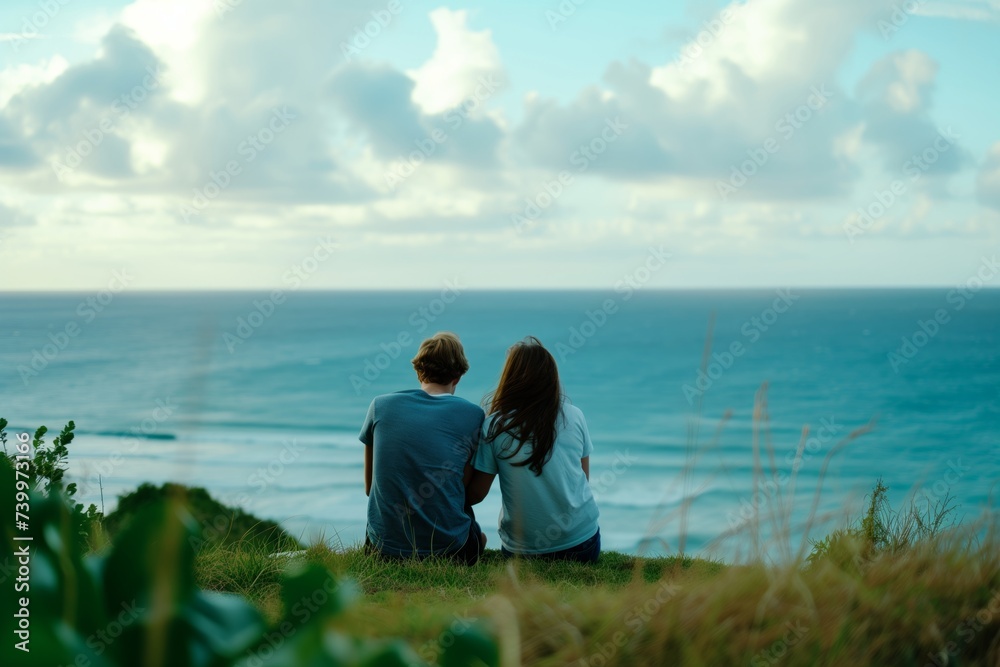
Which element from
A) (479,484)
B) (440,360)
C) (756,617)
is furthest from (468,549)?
(756,617)

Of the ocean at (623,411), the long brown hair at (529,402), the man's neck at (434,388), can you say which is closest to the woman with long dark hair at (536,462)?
the long brown hair at (529,402)

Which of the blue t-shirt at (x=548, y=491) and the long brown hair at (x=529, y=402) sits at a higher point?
the long brown hair at (x=529, y=402)

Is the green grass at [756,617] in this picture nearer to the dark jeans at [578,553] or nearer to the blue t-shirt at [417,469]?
the blue t-shirt at [417,469]

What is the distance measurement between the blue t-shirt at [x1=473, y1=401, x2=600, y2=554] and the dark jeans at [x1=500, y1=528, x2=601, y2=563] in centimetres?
3

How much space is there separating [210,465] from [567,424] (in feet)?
92.0

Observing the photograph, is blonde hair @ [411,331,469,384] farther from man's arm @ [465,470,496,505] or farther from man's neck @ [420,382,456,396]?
man's arm @ [465,470,496,505]

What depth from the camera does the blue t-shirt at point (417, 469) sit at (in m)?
4.54

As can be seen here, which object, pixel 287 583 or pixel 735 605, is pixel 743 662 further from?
pixel 287 583

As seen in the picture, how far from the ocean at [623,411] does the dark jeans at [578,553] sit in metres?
0.51

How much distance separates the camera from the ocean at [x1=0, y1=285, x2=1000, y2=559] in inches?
104

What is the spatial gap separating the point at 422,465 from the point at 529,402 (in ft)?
2.39

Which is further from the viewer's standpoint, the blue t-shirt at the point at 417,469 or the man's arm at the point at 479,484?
the man's arm at the point at 479,484

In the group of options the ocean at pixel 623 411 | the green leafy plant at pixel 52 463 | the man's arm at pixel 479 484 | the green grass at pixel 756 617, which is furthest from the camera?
the man's arm at pixel 479 484

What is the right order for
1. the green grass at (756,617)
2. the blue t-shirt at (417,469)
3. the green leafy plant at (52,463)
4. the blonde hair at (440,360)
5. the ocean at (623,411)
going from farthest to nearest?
1. the blonde hair at (440,360)
2. the blue t-shirt at (417,469)
3. the green leafy plant at (52,463)
4. the ocean at (623,411)
5. the green grass at (756,617)
